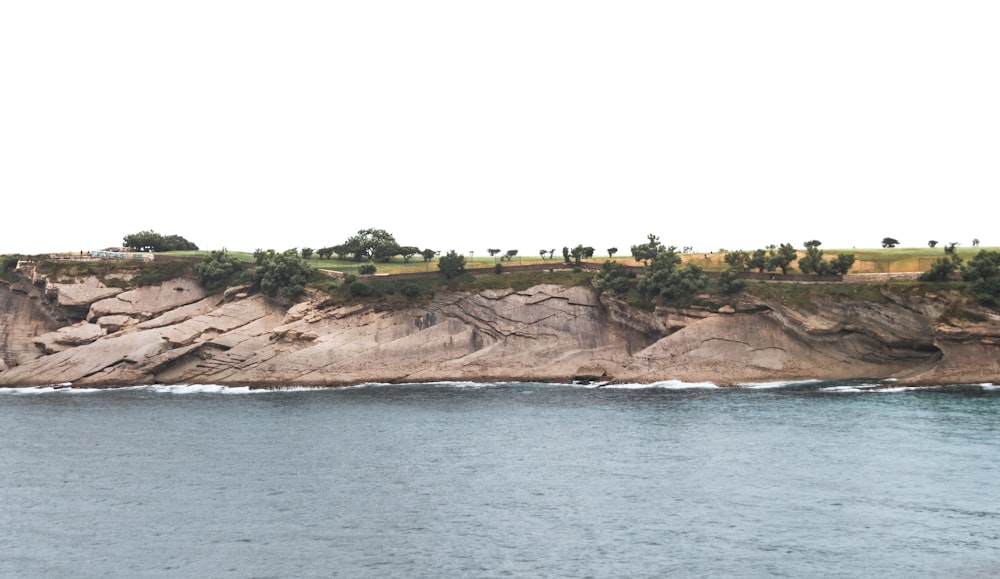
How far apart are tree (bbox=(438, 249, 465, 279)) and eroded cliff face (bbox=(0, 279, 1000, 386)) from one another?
5379mm

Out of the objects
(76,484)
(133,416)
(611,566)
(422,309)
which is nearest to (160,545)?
(76,484)

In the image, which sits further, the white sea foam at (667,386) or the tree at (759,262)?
the tree at (759,262)

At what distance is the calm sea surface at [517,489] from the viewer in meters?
48.5

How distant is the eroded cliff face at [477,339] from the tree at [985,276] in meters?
2.17

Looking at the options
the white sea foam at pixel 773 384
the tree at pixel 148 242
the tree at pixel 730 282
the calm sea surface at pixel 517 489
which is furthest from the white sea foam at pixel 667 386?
the tree at pixel 148 242

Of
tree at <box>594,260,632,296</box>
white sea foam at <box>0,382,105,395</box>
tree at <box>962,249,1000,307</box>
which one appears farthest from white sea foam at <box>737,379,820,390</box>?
white sea foam at <box>0,382,105,395</box>

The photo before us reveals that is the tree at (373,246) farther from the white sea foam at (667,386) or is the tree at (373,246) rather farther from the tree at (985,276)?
the tree at (985,276)

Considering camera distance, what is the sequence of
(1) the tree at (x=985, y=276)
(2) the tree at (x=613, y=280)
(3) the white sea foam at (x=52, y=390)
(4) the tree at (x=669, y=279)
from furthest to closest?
(2) the tree at (x=613, y=280), (4) the tree at (x=669, y=279), (3) the white sea foam at (x=52, y=390), (1) the tree at (x=985, y=276)

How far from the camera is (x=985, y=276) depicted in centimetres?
11556

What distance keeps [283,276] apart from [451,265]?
24.2 metres

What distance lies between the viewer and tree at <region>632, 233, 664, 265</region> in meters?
144

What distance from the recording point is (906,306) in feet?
382

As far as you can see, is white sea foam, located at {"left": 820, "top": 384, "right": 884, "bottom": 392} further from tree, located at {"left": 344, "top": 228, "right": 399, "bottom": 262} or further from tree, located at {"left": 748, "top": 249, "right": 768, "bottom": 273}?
tree, located at {"left": 344, "top": 228, "right": 399, "bottom": 262}

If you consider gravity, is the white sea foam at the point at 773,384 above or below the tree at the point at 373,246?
below
